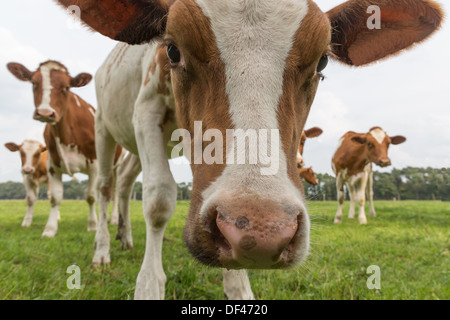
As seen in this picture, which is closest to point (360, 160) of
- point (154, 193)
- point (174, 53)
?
point (154, 193)

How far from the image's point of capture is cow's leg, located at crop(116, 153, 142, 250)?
14.9 ft

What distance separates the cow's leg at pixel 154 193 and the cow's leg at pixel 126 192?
7.31ft

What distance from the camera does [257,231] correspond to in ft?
3.62

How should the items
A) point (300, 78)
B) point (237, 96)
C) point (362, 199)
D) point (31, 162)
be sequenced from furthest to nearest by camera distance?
point (31, 162)
point (362, 199)
point (300, 78)
point (237, 96)

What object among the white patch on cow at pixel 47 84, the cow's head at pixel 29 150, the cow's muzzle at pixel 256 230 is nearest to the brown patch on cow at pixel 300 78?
the cow's muzzle at pixel 256 230

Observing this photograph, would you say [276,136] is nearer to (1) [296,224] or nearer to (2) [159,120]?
(1) [296,224]

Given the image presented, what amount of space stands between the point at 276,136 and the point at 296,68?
44 centimetres

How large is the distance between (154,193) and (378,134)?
9872mm

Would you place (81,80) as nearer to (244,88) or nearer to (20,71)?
(20,71)

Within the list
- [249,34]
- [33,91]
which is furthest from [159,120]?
[33,91]

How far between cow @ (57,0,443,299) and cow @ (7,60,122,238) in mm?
4280

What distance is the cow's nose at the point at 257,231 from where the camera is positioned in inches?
43.4

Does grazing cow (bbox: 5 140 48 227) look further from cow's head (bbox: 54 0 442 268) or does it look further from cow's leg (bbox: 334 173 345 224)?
cow's head (bbox: 54 0 442 268)

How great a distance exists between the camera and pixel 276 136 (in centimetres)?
139
